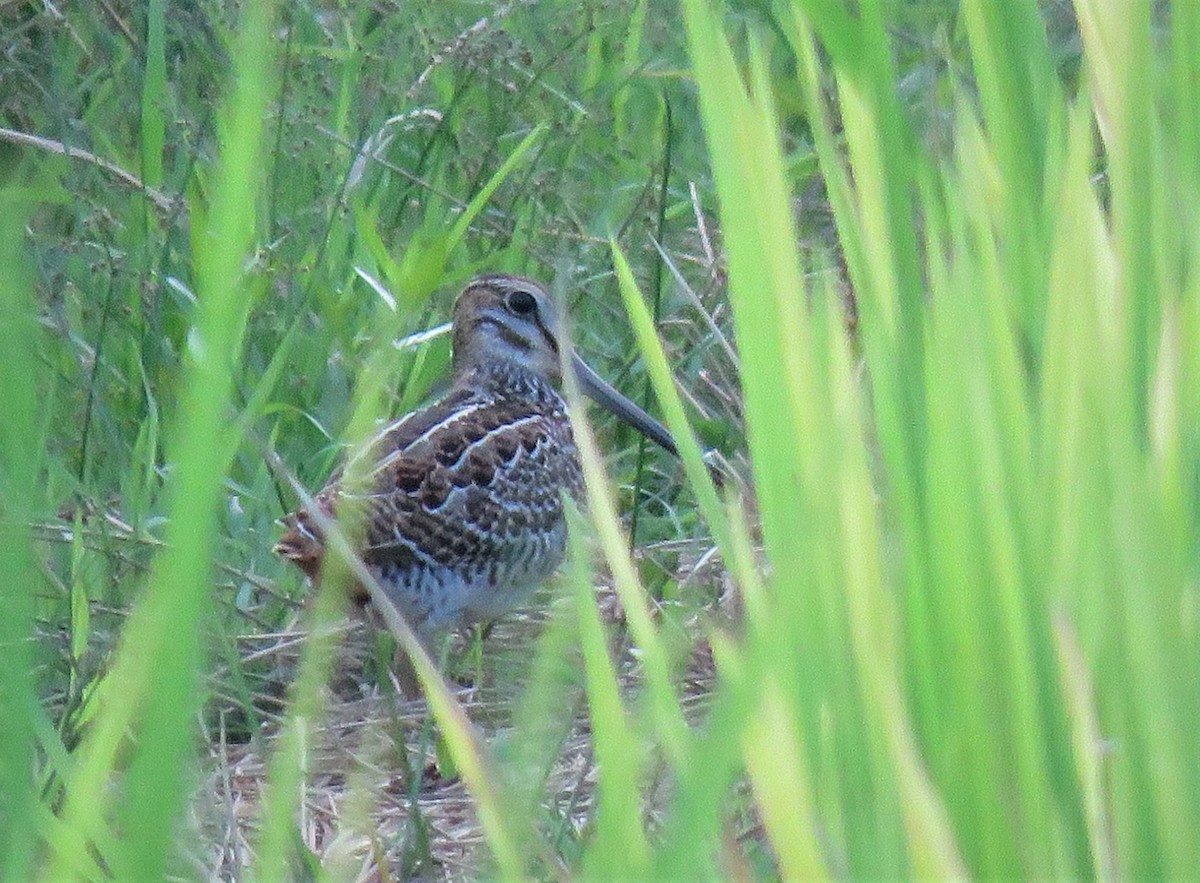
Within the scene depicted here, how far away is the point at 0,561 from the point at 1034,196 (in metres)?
0.80

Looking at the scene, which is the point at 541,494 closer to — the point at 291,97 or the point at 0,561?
the point at 291,97

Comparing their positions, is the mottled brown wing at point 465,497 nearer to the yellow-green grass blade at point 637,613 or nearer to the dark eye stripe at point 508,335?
the dark eye stripe at point 508,335

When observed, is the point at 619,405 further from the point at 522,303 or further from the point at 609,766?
the point at 609,766

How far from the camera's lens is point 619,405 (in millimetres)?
3408

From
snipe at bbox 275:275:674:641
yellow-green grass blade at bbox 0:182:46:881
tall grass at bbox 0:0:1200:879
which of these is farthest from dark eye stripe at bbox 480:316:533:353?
yellow-green grass blade at bbox 0:182:46:881

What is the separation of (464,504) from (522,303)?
526 mm

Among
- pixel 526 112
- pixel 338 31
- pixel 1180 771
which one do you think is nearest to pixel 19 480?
pixel 1180 771

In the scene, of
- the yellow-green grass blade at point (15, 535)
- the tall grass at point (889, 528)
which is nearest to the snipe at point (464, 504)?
the tall grass at point (889, 528)

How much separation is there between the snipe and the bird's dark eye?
0.20 metres

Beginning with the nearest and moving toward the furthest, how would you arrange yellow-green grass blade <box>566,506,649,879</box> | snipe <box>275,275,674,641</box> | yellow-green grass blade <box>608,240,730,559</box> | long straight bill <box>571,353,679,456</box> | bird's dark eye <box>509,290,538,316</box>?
yellow-green grass blade <box>566,506,649,879</box> → yellow-green grass blade <box>608,240,730,559</box> → snipe <box>275,275,674,641</box> → long straight bill <box>571,353,679,456</box> → bird's dark eye <box>509,290,538,316</box>

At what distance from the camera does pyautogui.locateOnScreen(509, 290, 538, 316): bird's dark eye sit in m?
3.66

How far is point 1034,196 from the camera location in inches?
51.9

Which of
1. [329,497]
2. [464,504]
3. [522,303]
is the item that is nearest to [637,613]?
[329,497]

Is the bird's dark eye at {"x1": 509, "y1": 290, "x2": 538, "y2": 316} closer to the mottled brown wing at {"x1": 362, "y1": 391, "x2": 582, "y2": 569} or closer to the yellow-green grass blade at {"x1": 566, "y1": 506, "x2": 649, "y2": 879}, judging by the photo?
the mottled brown wing at {"x1": 362, "y1": 391, "x2": 582, "y2": 569}
